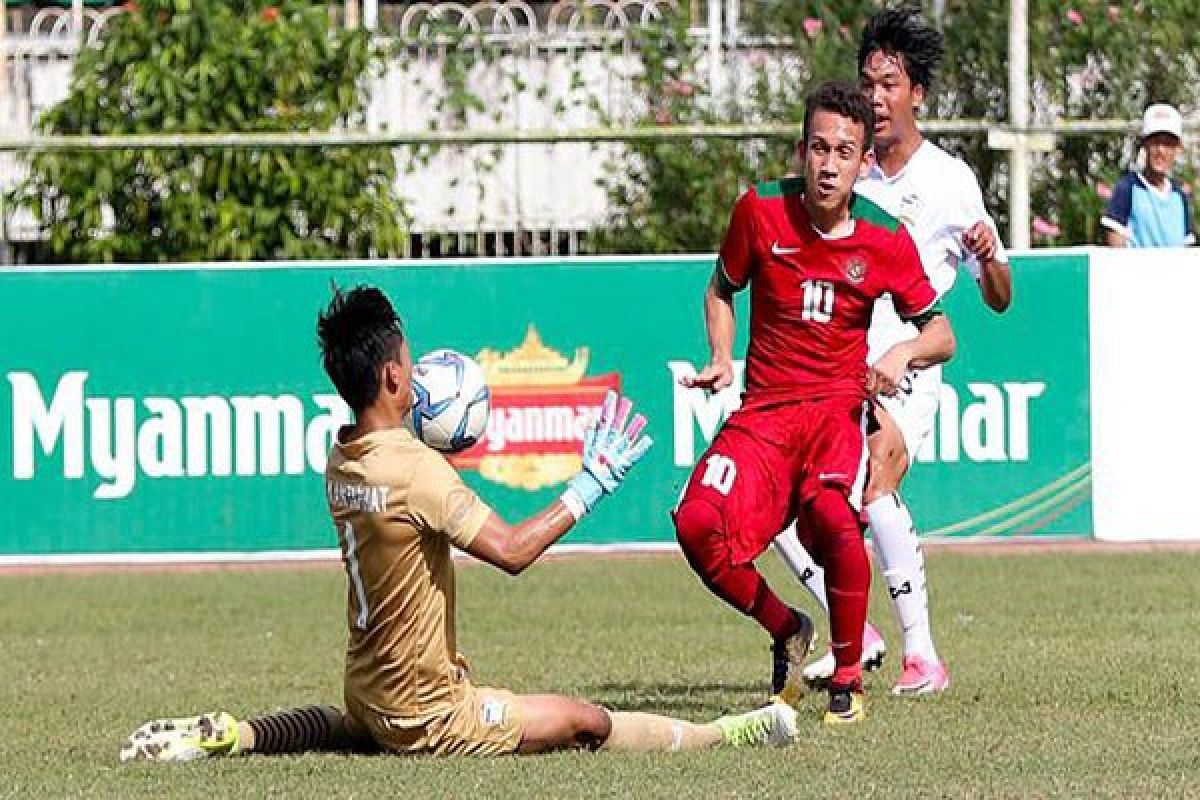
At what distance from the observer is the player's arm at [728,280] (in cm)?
870

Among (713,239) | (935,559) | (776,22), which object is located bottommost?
(935,559)

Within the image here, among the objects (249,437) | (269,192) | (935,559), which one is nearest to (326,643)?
(249,437)

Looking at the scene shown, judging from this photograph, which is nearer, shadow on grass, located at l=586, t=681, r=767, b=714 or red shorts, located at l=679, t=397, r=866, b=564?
red shorts, located at l=679, t=397, r=866, b=564

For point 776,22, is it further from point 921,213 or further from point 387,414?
point 387,414

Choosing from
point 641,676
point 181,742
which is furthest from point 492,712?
point 641,676

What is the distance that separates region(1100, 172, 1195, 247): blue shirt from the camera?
50.8ft

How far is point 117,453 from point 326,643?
10.3 feet

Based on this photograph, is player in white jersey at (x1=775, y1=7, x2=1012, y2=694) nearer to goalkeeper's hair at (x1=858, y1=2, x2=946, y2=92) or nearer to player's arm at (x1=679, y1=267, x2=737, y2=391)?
goalkeeper's hair at (x1=858, y1=2, x2=946, y2=92)

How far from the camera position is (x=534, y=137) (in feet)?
50.1

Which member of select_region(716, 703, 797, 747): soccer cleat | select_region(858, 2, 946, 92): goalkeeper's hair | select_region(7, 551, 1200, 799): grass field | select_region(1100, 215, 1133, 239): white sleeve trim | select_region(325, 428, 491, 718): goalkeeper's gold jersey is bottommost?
select_region(7, 551, 1200, 799): grass field

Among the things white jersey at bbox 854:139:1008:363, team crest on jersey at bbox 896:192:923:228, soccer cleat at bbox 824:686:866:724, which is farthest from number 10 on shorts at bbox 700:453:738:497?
team crest on jersey at bbox 896:192:923:228

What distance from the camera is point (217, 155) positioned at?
16922 mm

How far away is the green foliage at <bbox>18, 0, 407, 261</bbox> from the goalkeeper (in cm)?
909

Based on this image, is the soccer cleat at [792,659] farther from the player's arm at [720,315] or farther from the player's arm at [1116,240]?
the player's arm at [1116,240]
